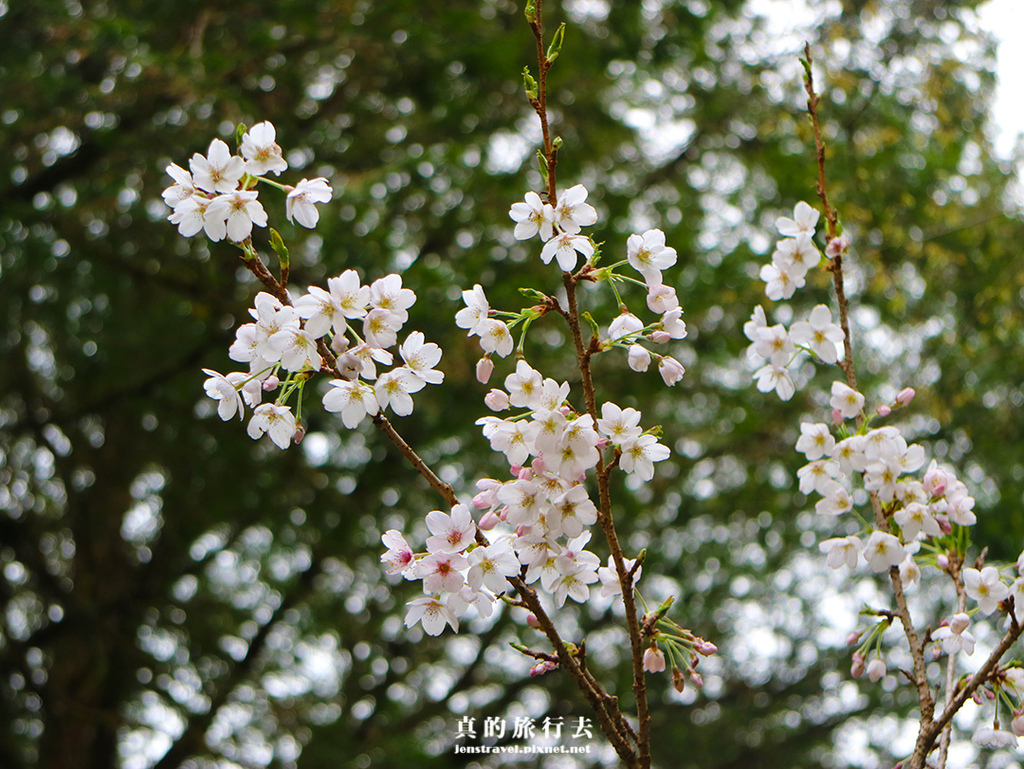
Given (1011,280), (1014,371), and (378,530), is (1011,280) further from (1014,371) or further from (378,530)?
(378,530)

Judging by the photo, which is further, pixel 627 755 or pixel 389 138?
pixel 389 138

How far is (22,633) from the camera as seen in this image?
6.64 metres

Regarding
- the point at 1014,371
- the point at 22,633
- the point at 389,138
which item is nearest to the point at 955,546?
the point at 389,138

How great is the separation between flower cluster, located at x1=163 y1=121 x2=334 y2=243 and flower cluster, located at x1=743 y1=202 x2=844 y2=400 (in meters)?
0.73

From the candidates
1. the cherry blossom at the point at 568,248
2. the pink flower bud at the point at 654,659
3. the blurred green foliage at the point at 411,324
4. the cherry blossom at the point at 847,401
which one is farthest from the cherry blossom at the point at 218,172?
the blurred green foliage at the point at 411,324

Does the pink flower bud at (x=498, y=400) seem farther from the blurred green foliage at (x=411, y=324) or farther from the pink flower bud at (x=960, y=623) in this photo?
the blurred green foliage at (x=411, y=324)

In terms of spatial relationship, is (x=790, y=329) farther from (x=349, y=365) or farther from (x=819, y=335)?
(x=349, y=365)

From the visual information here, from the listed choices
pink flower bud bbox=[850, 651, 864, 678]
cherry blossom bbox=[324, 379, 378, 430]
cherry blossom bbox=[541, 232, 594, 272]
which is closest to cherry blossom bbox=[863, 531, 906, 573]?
pink flower bud bbox=[850, 651, 864, 678]

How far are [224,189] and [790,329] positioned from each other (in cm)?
86

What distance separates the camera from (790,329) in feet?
4.65

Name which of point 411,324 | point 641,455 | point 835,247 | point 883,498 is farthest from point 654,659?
point 411,324

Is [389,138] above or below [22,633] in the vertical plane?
above

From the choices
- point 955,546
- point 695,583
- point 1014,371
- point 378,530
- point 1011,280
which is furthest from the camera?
point 695,583

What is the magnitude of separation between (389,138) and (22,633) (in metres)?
4.65
